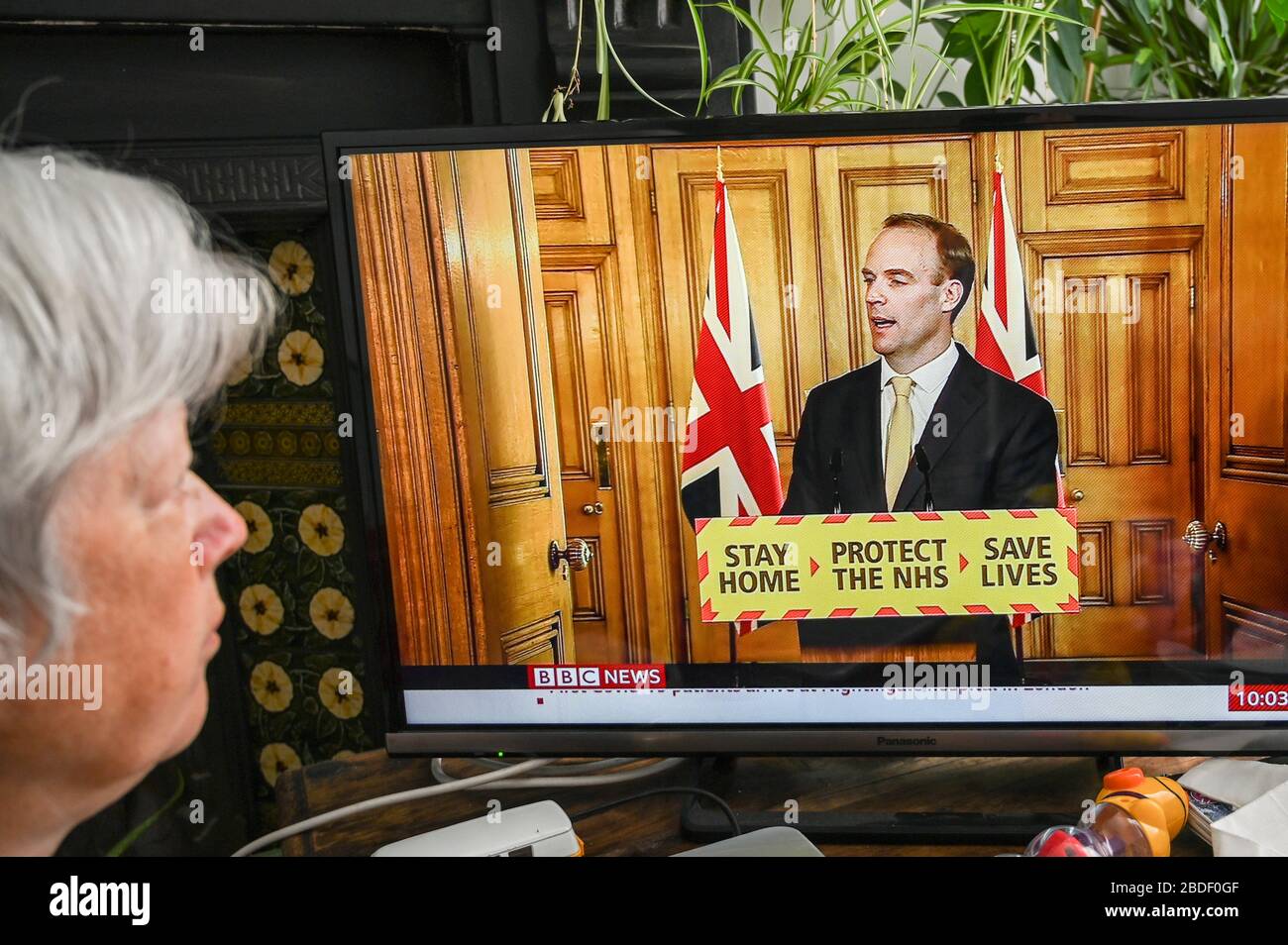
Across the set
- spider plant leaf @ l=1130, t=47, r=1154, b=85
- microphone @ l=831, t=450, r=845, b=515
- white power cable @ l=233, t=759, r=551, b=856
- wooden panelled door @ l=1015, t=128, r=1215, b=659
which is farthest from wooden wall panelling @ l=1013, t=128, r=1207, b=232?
white power cable @ l=233, t=759, r=551, b=856

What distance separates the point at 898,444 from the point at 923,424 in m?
0.03

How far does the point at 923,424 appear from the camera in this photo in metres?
0.73

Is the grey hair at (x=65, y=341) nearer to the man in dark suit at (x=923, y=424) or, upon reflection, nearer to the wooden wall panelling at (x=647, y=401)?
the wooden wall panelling at (x=647, y=401)

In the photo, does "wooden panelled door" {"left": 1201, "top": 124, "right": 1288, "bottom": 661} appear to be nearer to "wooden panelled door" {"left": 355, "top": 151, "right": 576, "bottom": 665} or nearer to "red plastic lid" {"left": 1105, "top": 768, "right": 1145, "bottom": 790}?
"red plastic lid" {"left": 1105, "top": 768, "right": 1145, "bottom": 790}

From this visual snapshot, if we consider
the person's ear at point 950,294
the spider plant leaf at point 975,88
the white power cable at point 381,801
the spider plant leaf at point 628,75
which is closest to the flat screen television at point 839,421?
the person's ear at point 950,294

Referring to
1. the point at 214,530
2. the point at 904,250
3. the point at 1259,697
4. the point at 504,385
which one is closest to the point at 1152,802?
the point at 1259,697

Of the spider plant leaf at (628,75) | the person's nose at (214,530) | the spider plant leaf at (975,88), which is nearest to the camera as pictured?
the person's nose at (214,530)

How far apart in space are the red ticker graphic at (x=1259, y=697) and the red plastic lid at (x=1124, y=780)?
10cm

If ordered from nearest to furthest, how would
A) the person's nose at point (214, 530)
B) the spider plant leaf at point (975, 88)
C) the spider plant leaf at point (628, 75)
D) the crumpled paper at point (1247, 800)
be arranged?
the crumpled paper at point (1247, 800), the person's nose at point (214, 530), the spider plant leaf at point (628, 75), the spider plant leaf at point (975, 88)

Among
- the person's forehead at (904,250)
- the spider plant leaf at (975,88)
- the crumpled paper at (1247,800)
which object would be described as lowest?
the crumpled paper at (1247,800)

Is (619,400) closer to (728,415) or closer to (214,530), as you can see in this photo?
(728,415)

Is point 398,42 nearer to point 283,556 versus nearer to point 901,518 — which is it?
point 283,556

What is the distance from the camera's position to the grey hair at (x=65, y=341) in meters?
0.71
